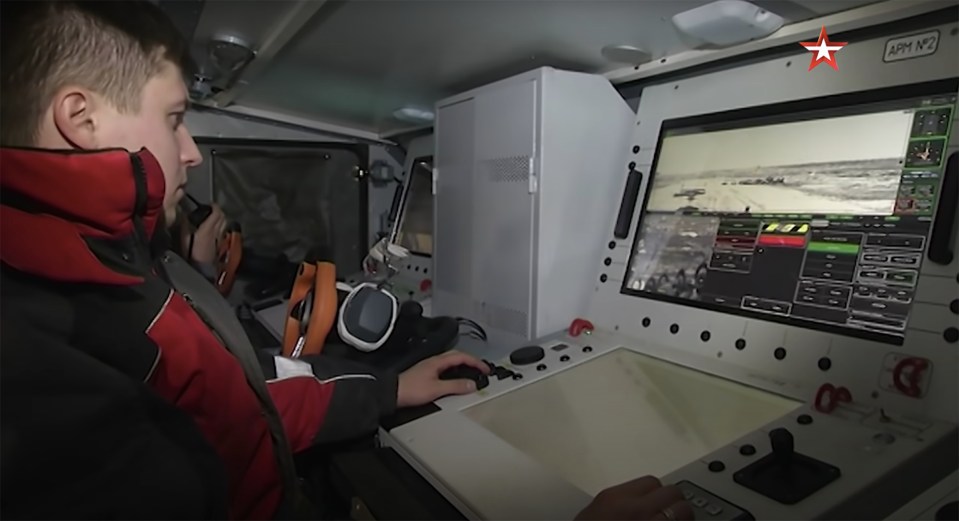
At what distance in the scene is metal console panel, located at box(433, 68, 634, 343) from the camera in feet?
5.52

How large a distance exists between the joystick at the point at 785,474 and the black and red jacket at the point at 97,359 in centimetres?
80

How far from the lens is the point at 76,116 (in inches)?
32.0

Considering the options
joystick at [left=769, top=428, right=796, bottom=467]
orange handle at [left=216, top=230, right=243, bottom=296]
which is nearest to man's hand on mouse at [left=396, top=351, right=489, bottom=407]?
joystick at [left=769, top=428, right=796, bottom=467]

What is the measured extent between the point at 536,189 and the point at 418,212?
142 cm

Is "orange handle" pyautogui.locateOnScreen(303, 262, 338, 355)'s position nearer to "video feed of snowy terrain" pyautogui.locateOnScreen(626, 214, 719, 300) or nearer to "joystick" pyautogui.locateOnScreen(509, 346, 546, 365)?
"joystick" pyautogui.locateOnScreen(509, 346, 546, 365)

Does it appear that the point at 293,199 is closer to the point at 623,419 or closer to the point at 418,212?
the point at 418,212

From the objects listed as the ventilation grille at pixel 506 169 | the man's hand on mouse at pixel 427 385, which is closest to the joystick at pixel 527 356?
the man's hand on mouse at pixel 427 385

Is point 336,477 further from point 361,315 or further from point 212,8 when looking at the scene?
point 212,8

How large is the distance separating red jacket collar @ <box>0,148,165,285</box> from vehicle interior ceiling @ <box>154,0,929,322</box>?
0.95 metres

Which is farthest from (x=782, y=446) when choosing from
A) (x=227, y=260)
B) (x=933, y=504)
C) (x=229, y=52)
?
(x=227, y=260)

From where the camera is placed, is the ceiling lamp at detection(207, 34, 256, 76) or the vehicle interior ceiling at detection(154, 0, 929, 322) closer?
the vehicle interior ceiling at detection(154, 0, 929, 322)

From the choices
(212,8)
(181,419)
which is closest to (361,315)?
(181,419)

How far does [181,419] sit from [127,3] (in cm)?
70

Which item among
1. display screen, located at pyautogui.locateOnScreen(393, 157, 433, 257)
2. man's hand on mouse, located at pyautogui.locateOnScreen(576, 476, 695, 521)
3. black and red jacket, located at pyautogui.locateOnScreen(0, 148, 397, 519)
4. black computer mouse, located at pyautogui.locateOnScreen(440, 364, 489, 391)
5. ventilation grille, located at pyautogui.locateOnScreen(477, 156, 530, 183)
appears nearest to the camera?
black and red jacket, located at pyautogui.locateOnScreen(0, 148, 397, 519)
